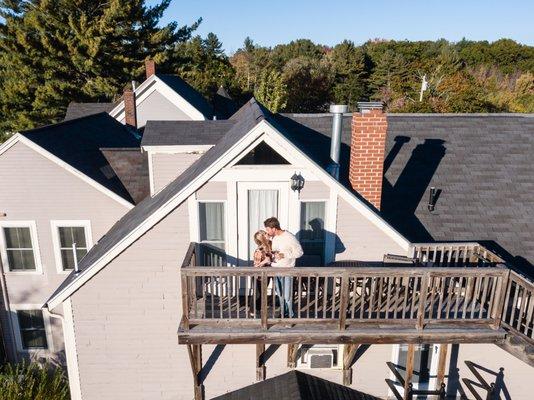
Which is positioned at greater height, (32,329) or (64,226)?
(64,226)

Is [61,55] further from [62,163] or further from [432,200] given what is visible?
[432,200]

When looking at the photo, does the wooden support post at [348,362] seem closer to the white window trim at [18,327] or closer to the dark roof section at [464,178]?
the dark roof section at [464,178]

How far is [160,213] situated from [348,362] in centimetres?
538

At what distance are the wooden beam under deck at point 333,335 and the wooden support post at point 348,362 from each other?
1.22m

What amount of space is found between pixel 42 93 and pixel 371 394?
35940 millimetres

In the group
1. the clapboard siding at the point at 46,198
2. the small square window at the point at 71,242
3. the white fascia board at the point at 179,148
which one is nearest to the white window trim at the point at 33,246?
the clapboard siding at the point at 46,198

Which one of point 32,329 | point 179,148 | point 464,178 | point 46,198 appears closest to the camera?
point 179,148

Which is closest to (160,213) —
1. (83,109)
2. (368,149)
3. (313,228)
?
(313,228)

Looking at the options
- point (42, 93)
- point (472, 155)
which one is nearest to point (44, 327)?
point (472, 155)

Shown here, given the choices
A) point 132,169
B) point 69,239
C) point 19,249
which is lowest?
point 19,249

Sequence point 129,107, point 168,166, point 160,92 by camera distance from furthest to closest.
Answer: point 160,92 → point 129,107 → point 168,166

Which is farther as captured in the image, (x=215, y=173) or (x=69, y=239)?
(x=69, y=239)

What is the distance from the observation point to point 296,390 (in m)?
8.34

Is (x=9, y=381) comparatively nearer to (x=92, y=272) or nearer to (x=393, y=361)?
(x=92, y=272)
